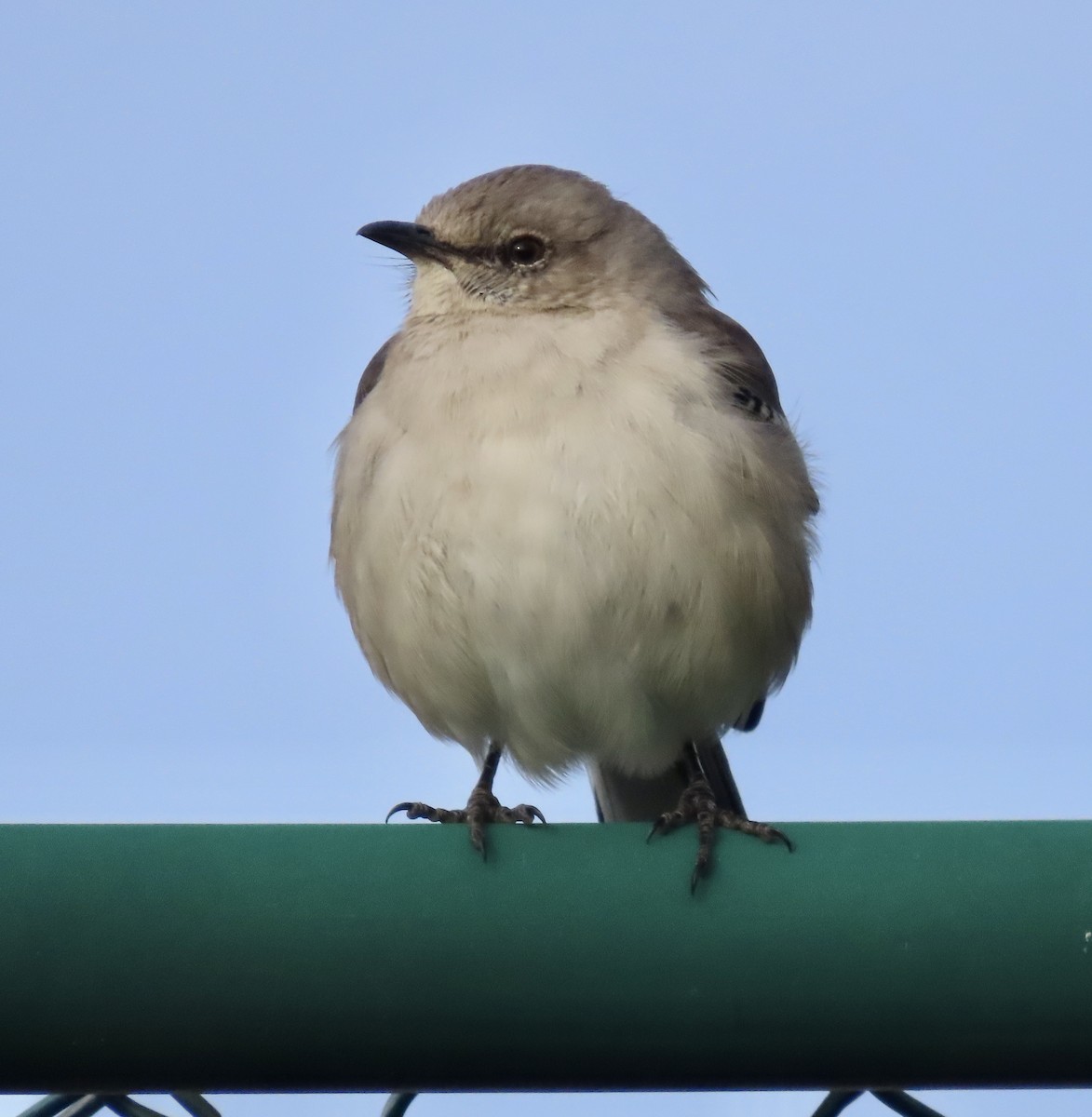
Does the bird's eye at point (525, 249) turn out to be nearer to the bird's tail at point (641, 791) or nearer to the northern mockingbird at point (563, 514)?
the northern mockingbird at point (563, 514)

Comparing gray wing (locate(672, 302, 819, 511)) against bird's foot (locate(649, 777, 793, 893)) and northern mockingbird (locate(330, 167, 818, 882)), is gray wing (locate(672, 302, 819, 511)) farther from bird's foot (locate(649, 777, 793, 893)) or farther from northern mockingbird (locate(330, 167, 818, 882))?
bird's foot (locate(649, 777, 793, 893))

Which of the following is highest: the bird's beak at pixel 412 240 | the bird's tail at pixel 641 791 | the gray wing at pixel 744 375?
the bird's beak at pixel 412 240

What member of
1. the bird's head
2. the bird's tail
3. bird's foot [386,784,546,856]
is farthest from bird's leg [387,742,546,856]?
the bird's head

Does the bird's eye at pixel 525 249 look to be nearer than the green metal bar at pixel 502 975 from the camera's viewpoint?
No

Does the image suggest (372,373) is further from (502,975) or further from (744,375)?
(502,975)

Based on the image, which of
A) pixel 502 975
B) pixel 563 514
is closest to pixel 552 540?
pixel 563 514

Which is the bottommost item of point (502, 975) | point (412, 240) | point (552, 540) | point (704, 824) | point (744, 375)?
point (502, 975)

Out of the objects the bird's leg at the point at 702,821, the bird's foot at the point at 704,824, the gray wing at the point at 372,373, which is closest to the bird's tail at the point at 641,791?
the bird's leg at the point at 702,821
